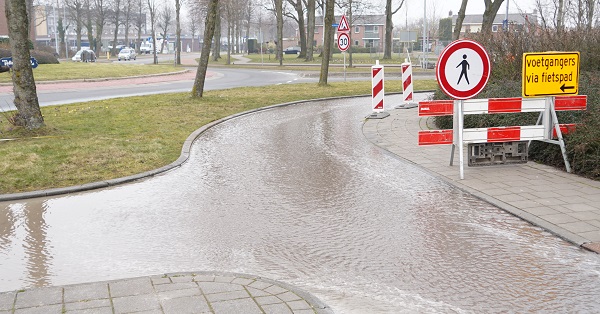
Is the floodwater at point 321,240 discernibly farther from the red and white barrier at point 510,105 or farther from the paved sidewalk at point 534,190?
the red and white barrier at point 510,105

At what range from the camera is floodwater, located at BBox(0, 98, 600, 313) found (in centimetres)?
462

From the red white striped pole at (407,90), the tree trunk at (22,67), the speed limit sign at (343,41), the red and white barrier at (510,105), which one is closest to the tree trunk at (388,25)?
the speed limit sign at (343,41)

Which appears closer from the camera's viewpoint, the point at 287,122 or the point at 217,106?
the point at 287,122

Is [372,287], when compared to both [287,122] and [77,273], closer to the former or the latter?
[77,273]

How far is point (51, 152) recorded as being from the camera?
1014 cm

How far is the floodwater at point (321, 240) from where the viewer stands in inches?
182

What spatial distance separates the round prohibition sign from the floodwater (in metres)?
1.35

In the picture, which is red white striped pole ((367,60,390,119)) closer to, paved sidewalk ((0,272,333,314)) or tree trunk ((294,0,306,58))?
paved sidewalk ((0,272,333,314))

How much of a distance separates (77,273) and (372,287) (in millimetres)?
2455

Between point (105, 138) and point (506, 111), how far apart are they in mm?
7482

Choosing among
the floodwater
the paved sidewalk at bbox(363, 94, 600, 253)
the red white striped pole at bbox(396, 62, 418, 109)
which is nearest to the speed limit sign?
the red white striped pole at bbox(396, 62, 418, 109)

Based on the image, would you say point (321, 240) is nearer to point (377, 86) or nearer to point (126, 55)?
point (377, 86)

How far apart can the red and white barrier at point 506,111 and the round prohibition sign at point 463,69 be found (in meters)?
0.28

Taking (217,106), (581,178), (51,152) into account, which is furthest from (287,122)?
(581,178)
